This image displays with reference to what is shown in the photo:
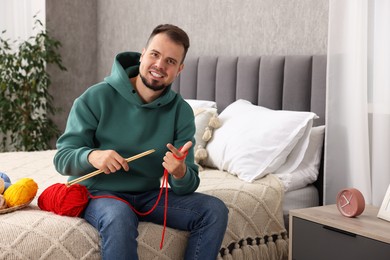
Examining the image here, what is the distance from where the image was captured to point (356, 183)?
2.31 metres

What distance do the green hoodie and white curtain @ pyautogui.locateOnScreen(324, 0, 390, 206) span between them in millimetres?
742

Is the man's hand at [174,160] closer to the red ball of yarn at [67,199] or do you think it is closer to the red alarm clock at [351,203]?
the red ball of yarn at [67,199]

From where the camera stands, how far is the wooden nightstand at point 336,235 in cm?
182

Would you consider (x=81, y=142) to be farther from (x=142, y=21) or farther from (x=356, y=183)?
(x=142, y=21)

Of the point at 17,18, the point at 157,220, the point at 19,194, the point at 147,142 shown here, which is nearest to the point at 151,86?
the point at 147,142

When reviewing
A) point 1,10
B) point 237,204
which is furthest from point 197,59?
point 1,10

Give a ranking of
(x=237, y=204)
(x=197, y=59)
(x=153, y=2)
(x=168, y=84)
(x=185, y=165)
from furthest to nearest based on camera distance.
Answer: (x=153, y=2), (x=197, y=59), (x=237, y=204), (x=168, y=84), (x=185, y=165)

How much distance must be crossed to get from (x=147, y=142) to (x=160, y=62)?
29 centimetres

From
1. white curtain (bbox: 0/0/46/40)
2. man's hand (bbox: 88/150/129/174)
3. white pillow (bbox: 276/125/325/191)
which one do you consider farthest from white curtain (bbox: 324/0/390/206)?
white curtain (bbox: 0/0/46/40)

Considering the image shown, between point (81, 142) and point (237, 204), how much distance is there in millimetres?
678

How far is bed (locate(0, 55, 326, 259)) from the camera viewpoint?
67.2 inches

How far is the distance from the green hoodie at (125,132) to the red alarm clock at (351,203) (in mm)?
559

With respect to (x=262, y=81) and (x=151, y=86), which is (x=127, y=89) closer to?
(x=151, y=86)

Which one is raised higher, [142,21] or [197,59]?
[142,21]
